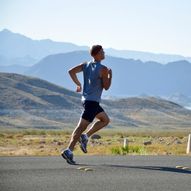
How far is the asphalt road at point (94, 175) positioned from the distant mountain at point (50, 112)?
4958 inches

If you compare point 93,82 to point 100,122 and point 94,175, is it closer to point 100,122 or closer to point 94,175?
point 100,122

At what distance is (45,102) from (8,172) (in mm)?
166073

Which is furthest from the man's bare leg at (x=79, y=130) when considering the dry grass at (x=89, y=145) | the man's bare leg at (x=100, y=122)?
the dry grass at (x=89, y=145)

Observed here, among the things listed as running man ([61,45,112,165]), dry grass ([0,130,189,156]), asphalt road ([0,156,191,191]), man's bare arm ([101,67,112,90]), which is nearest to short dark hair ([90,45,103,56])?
running man ([61,45,112,165])

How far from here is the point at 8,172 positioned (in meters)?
8.92

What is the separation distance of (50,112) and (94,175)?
528ft

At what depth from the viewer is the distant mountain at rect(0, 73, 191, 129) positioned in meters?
152

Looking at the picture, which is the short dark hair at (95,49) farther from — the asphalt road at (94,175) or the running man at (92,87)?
the asphalt road at (94,175)

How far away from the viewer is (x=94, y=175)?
8703 millimetres

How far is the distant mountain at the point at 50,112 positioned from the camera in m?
152

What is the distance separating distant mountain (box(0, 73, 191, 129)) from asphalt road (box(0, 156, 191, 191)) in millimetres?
125921

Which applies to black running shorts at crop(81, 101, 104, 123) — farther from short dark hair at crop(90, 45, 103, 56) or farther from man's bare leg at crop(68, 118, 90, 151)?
short dark hair at crop(90, 45, 103, 56)

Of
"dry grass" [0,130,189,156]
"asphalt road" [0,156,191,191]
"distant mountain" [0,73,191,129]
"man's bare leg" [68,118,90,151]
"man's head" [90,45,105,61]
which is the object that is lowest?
"distant mountain" [0,73,191,129]

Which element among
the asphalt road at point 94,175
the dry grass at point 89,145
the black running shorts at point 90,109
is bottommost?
the dry grass at point 89,145
